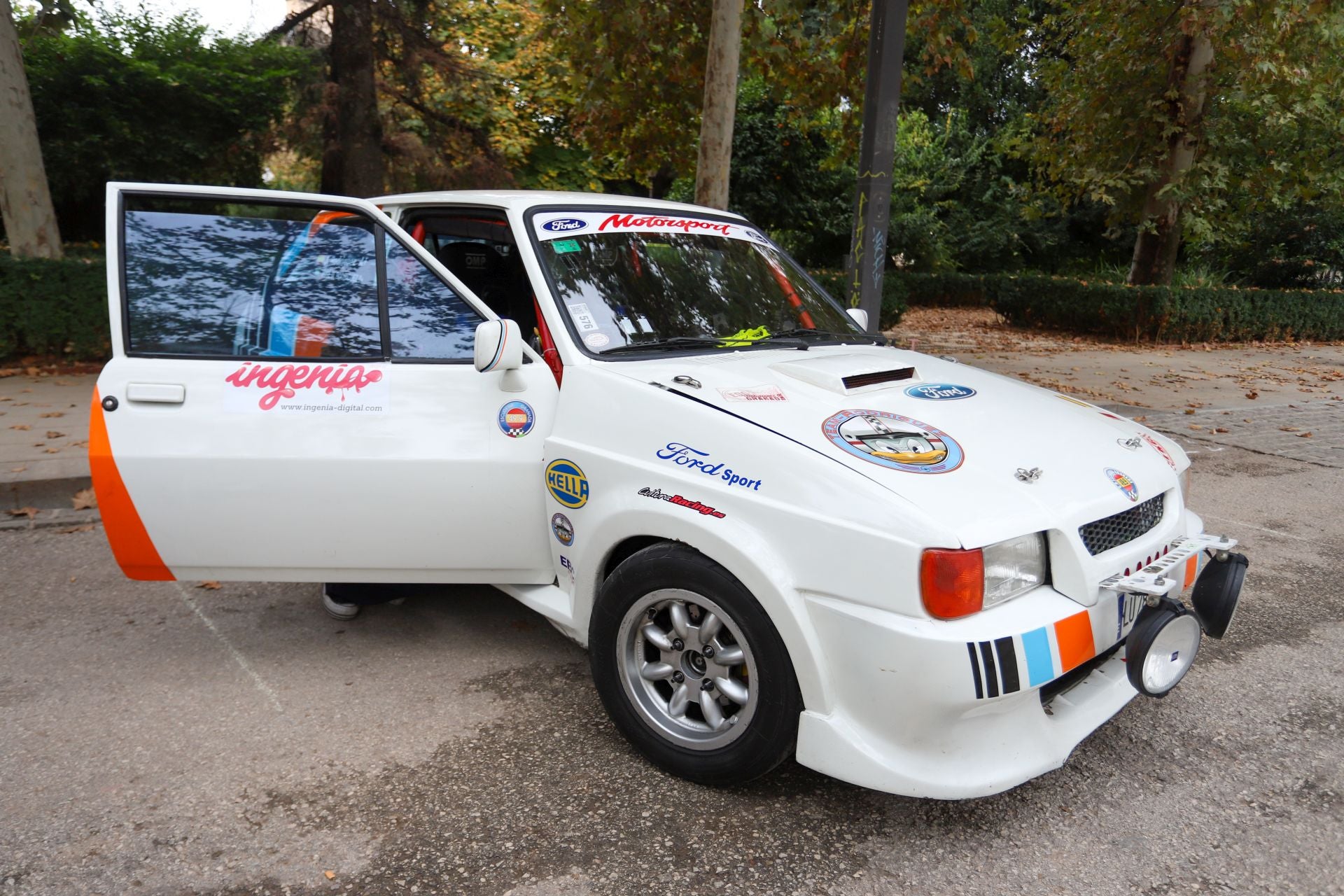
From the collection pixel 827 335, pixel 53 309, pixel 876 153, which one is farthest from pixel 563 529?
pixel 53 309

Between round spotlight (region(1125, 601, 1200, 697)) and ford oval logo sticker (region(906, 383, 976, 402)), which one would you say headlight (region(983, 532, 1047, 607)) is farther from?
ford oval logo sticker (region(906, 383, 976, 402))

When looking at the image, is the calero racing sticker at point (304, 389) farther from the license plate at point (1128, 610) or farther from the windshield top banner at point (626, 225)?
the license plate at point (1128, 610)

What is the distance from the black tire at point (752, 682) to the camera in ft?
8.91

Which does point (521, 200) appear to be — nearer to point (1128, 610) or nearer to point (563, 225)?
point (563, 225)

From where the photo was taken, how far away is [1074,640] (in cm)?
266

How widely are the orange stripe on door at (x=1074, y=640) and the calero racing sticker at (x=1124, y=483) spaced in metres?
0.49

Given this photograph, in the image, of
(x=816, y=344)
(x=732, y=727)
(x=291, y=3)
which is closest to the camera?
(x=732, y=727)

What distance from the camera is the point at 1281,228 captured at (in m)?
22.5

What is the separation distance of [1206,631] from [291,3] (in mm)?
14551

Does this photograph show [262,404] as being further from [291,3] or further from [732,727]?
[291,3]

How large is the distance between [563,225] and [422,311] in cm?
64

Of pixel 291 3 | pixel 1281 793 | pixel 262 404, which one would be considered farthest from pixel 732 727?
pixel 291 3

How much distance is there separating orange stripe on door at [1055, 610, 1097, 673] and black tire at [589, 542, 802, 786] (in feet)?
2.38

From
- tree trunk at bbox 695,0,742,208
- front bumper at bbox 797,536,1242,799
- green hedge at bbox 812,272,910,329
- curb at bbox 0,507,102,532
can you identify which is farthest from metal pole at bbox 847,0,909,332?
green hedge at bbox 812,272,910,329
